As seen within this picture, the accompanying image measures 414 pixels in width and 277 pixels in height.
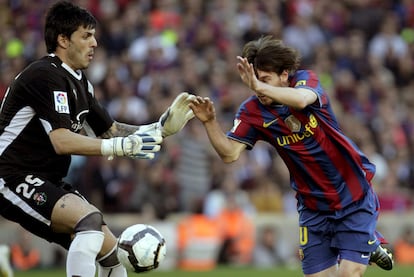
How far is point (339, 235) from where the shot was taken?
7613 millimetres

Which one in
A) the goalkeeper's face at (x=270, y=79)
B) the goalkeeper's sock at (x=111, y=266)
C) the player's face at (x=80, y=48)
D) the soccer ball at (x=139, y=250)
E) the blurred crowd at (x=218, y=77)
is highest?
the player's face at (x=80, y=48)

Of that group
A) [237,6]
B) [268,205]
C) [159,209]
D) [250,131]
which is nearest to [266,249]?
[268,205]

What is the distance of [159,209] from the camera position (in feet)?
50.0

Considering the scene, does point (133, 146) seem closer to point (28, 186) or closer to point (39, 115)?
point (39, 115)

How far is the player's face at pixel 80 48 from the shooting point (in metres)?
7.68

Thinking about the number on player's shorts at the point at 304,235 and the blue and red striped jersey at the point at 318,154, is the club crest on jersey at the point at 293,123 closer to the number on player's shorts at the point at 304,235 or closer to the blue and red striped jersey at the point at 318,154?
the blue and red striped jersey at the point at 318,154

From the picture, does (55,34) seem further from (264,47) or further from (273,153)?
(273,153)

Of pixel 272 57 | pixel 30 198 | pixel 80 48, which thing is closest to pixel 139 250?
pixel 30 198

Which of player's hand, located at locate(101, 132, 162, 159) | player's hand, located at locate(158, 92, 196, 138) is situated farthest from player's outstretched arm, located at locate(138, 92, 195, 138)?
player's hand, located at locate(101, 132, 162, 159)

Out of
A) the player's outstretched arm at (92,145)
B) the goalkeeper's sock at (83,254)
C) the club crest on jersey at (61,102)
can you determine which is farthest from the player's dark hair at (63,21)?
the goalkeeper's sock at (83,254)

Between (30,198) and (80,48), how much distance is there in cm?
124

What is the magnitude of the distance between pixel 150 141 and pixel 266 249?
8198 mm

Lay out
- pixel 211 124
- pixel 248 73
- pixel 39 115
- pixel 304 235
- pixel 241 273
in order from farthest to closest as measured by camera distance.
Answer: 1. pixel 241 273
2. pixel 304 235
3. pixel 211 124
4. pixel 39 115
5. pixel 248 73

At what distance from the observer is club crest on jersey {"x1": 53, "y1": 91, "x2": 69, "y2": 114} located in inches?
289
